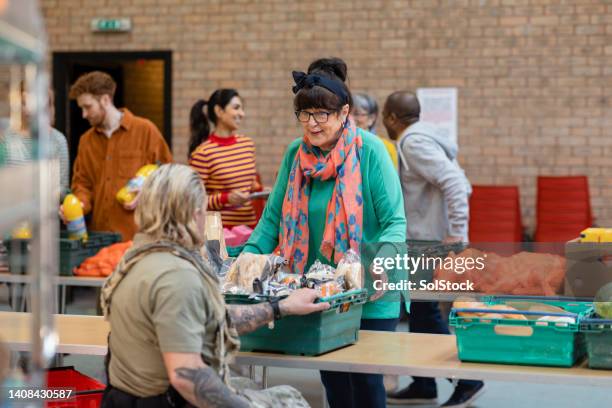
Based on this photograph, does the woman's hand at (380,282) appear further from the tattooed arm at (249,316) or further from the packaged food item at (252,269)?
the tattooed arm at (249,316)

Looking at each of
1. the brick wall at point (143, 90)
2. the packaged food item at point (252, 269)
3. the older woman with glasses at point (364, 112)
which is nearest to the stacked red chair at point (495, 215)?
the older woman with glasses at point (364, 112)

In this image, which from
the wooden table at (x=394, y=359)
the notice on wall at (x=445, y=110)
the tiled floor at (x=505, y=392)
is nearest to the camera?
the wooden table at (x=394, y=359)

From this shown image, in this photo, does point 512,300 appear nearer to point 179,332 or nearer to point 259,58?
point 179,332

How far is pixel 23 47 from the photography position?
142 cm

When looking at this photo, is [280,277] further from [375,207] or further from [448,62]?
[448,62]

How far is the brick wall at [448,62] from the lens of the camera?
9.64 m

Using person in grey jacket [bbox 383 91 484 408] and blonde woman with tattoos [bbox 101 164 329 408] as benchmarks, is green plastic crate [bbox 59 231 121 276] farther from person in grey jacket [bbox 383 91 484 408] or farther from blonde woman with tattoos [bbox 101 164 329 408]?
blonde woman with tattoos [bbox 101 164 329 408]

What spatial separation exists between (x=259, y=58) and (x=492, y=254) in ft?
23.2

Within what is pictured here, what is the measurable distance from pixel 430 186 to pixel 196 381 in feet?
10.5

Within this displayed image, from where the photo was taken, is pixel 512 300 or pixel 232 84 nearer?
pixel 512 300

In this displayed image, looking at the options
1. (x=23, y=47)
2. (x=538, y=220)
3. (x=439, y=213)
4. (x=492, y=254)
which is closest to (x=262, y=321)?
(x=492, y=254)

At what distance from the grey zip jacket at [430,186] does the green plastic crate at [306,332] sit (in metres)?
2.16

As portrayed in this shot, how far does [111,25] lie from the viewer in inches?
423

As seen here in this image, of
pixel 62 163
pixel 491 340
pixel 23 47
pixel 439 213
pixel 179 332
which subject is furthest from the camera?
pixel 62 163
